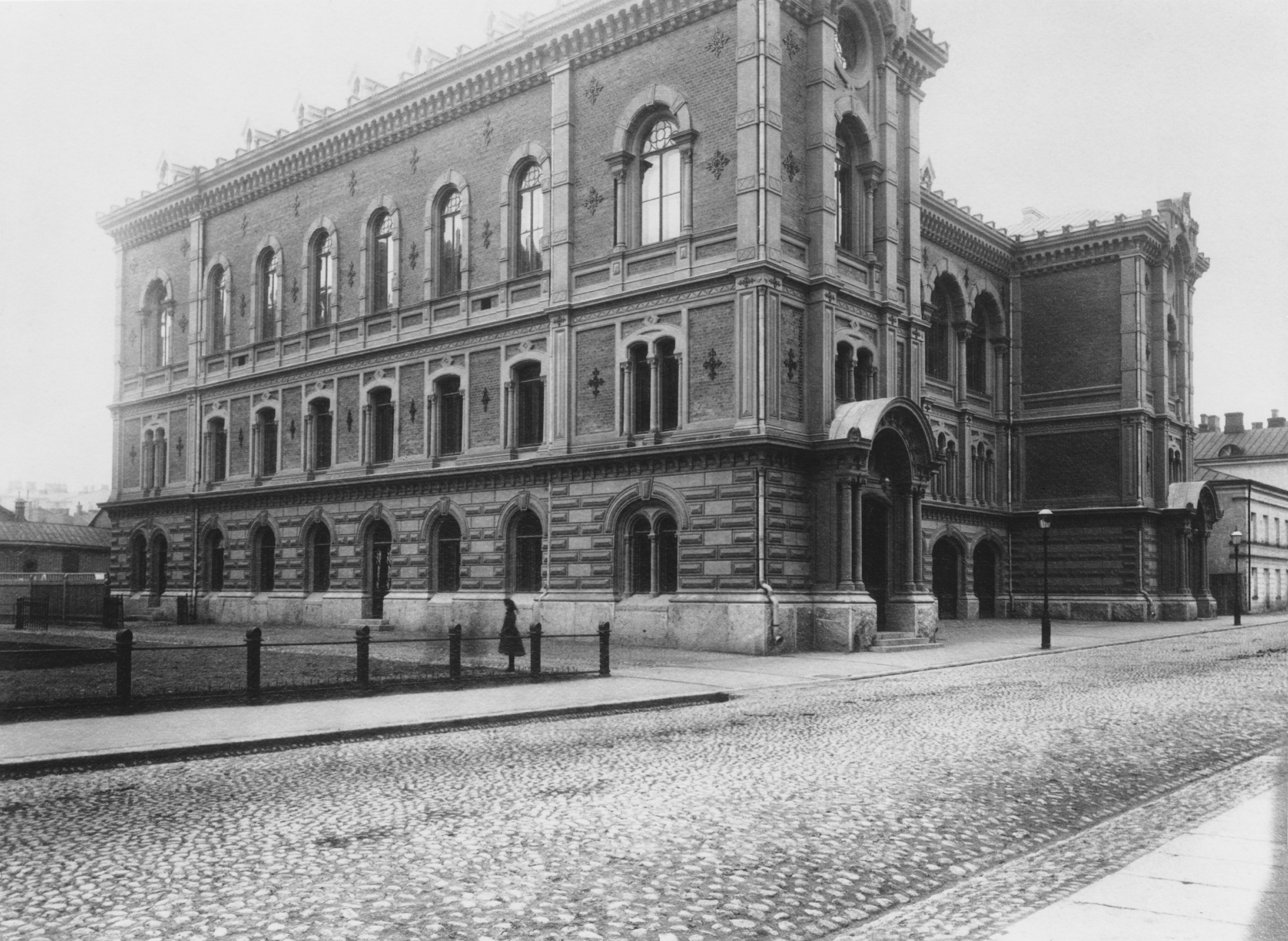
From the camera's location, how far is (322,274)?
125 feet

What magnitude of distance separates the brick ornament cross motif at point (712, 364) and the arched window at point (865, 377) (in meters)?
4.28

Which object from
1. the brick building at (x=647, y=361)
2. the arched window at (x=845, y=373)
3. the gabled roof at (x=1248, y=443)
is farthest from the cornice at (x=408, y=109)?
the gabled roof at (x=1248, y=443)

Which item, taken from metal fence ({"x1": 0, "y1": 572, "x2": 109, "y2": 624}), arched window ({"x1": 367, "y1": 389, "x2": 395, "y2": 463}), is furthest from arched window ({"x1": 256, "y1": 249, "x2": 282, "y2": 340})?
metal fence ({"x1": 0, "y1": 572, "x2": 109, "y2": 624})

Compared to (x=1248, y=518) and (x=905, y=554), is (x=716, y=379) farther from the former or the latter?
(x=1248, y=518)

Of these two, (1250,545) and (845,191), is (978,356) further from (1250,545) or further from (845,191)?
(1250,545)

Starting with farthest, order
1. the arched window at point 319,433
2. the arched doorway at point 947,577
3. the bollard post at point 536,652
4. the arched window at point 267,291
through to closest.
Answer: the arched doorway at point 947,577 < the arched window at point 267,291 < the arched window at point 319,433 < the bollard post at point 536,652

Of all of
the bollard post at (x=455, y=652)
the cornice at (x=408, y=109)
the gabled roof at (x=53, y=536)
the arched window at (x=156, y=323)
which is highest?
the cornice at (x=408, y=109)

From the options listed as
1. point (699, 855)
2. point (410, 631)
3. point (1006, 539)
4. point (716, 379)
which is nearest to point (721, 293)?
point (716, 379)

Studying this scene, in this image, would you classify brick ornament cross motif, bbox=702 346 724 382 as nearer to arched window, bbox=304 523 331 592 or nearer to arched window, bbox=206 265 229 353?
arched window, bbox=304 523 331 592

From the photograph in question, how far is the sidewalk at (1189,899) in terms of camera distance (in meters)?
5.61

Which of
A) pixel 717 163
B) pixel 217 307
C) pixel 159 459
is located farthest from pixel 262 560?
pixel 717 163

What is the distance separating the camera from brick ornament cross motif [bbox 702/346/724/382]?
2672 centimetres

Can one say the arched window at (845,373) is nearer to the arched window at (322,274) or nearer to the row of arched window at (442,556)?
the row of arched window at (442,556)

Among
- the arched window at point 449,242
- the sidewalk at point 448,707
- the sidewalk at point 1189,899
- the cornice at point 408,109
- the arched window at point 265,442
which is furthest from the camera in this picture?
the arched window at point 265,442
